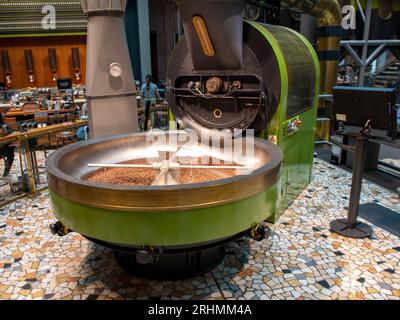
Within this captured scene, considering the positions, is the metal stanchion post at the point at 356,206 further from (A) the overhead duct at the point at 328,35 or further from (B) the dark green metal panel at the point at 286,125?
(A) the overhead duct at the point at 328,35

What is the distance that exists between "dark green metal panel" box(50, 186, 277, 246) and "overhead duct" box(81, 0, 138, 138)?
84.5 inches

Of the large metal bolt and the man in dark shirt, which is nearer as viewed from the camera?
→ the large metal bolt

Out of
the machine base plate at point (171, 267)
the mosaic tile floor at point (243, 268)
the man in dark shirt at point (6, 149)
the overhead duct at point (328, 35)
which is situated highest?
the overhead duct at point (328, 35)

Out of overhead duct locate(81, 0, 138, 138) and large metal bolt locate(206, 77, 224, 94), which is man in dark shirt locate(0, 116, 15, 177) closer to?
overhead duct locate(81, 0, 138, 138)

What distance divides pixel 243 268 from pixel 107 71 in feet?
8.58

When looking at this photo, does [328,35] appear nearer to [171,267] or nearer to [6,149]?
[171,267]

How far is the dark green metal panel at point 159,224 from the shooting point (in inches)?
78.5

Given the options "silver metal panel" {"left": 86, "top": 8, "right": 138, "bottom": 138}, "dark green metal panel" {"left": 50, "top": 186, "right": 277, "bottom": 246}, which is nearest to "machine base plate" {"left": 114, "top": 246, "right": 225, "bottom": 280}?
"dark green metal panel" {"left": 50, "top": 186, "right": 277, "bottom": 246}

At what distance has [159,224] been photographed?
1.99 metres

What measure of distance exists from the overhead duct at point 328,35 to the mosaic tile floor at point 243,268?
10.7 ft

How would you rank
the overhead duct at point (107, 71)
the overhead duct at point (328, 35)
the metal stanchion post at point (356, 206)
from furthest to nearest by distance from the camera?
1. the overhead duct at point (328, 35)
2. the overhead duct at point (107, 71)
3. the metal stanchion post at point (356, 206)

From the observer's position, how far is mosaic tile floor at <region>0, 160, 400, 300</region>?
2.66 m

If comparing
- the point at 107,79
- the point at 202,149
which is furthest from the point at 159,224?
the point at 107,79

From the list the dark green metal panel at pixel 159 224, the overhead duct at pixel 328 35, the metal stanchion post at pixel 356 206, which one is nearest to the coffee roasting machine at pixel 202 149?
the dark green metal panel at pixel 159 224
